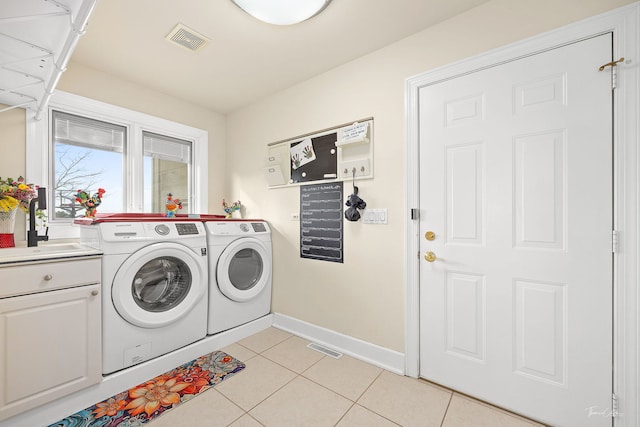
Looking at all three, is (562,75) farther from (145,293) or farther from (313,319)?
(145,293)

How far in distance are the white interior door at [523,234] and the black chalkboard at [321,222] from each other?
708 millimetres

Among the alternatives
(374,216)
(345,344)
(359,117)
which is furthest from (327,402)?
(359,117)

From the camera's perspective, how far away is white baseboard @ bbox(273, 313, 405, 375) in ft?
6.20

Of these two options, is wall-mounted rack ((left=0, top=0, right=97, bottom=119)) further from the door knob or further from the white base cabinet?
the door knob

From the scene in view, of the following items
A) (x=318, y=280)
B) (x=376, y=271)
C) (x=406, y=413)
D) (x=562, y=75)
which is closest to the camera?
(x=562, y=75)

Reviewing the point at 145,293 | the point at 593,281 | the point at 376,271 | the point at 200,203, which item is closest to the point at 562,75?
the point at 593,281

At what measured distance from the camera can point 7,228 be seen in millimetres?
1816

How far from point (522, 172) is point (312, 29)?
64.6 inches

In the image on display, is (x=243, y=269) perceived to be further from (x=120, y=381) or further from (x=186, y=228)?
(x=120, y=381)

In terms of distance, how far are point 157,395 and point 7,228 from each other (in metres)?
1.58

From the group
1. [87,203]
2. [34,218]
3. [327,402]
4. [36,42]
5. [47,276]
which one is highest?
[36,42]

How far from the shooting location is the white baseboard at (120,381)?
138cm

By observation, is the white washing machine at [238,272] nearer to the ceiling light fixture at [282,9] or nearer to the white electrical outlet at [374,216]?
the white electrical outlet at [374,216]

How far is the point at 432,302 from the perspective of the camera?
176cm
